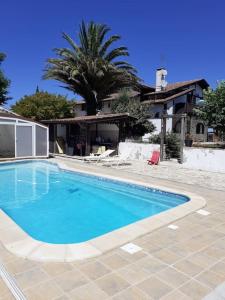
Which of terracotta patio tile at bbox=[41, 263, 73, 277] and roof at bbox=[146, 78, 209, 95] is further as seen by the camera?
roof at bbox=[146, 78, 209, 95]

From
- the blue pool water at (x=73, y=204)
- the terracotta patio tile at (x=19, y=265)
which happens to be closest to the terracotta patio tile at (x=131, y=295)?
the terracotta patio tile at (x=19, y=265)

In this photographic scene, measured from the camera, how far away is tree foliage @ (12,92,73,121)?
28.6m

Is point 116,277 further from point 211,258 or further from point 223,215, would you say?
point 223,215

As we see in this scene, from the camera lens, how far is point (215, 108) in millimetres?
17297

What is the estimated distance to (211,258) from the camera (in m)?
4.27

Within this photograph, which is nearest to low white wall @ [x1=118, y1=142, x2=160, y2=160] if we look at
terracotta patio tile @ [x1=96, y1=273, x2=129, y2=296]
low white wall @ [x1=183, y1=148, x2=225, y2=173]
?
low white wall @ [x1=183, y1=148, x2=225, y2=173]

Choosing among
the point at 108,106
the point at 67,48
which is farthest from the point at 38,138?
the point at 108,106

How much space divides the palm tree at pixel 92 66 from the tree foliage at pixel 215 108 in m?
7.76

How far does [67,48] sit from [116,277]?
71.3 ft

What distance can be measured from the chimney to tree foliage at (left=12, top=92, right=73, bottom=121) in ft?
38.6

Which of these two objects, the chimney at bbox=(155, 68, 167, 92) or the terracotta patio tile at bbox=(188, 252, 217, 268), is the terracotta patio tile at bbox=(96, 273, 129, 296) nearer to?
the terracotta patio tile at bbox=(188, 252, 217, 268)

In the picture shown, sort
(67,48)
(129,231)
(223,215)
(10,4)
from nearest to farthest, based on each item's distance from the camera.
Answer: (129,231) → (223,215) → (10,4) → (67,48)

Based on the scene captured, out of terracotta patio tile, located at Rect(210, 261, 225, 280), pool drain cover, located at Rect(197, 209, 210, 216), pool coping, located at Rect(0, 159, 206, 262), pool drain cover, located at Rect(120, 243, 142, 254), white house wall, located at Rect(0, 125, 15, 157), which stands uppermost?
white house wall, located at Rect(0, 125, 15, 157)

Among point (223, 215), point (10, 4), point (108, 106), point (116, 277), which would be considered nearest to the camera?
point (116, 277)
